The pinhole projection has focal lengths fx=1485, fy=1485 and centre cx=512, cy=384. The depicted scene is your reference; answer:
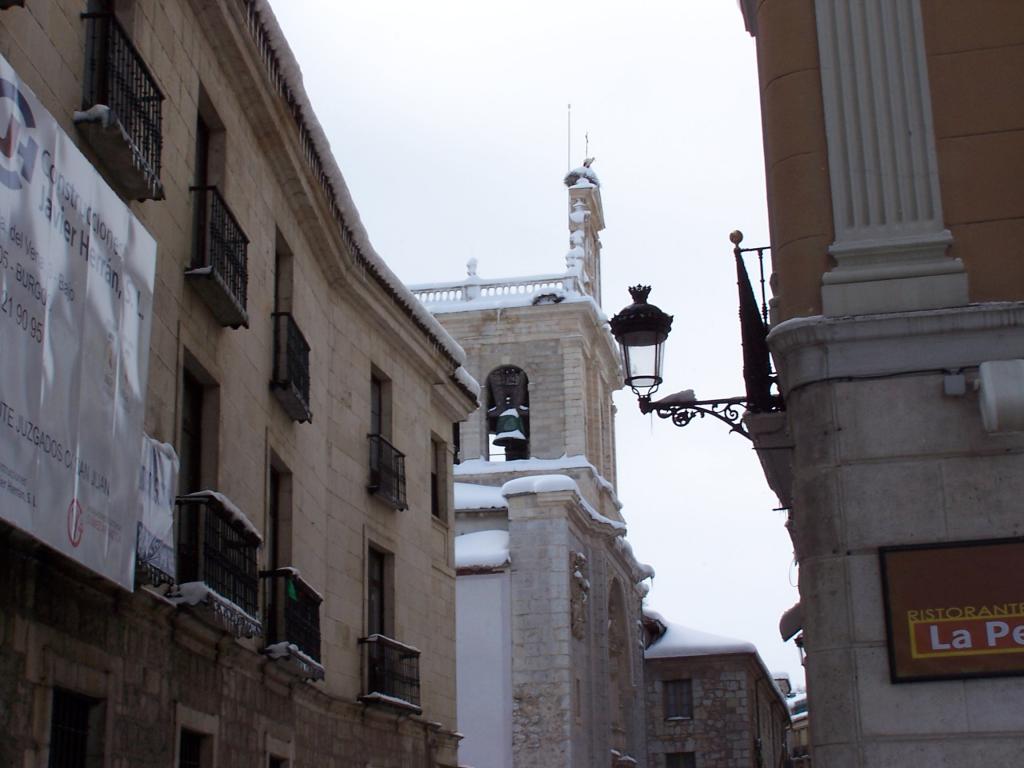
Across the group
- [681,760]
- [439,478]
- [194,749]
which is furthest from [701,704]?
[194,749]

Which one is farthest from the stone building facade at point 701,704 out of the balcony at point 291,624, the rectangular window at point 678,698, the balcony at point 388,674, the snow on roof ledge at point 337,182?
the balcony at point 291,624

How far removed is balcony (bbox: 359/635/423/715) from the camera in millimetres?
17500

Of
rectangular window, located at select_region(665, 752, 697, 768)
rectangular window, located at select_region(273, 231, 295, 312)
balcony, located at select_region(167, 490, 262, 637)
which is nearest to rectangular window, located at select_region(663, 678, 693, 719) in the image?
rectangular window, located at select_region(665, 752, 697, 768)

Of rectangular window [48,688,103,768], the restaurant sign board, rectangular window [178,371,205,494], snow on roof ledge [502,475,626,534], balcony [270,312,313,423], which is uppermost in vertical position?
snow on roof ledge [502,475,626,534]

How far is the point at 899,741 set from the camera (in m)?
7.86

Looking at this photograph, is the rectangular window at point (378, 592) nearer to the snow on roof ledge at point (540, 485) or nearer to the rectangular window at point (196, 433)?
the rectangular window at point (196, 433)

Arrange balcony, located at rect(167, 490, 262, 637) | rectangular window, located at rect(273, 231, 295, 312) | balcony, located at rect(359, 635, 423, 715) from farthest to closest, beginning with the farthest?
balcony, located at rect(359, 635, 423, 715) → rectangular window, located at rect(273, 231, 295, 312) → balcony, located at rect(167, 490, 262, 637)

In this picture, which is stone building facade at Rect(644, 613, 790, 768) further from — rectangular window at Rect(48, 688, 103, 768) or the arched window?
Result: rectangular window at Rect(48, 688, 103, 768)

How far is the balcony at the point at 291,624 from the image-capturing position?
13.6m

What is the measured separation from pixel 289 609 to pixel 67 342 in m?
6.17

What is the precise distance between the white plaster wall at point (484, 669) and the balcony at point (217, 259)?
22793 mm

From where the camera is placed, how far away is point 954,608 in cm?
807

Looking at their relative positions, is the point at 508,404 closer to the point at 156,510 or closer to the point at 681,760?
the point at 681,760

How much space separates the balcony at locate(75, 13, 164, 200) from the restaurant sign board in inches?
212
